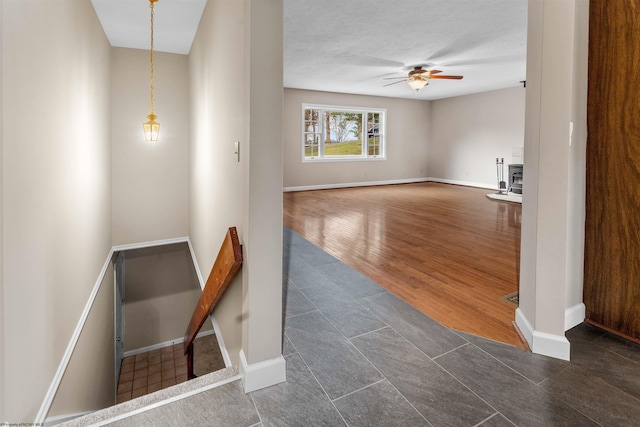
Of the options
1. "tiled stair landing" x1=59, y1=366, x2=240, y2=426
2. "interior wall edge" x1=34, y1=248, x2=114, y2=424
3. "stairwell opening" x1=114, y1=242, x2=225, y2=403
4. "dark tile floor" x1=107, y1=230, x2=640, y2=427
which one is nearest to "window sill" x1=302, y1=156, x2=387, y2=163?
"stairwell opening" x1=114, y1=242, x2=225, y2=403

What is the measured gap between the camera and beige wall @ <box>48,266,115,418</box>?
2346mm

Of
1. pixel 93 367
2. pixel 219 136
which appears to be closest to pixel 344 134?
pixel 219 136

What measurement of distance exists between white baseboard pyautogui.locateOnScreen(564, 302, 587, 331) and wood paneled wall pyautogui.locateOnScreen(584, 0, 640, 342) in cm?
5

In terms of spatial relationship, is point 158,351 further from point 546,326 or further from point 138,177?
point 546,326

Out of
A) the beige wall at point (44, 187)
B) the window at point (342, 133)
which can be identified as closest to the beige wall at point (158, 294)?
the beige wall at point (44, 187)

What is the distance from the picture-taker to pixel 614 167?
204 cm

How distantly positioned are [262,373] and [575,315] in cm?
197

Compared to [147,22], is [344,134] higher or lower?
lower

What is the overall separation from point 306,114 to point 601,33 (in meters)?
7.18

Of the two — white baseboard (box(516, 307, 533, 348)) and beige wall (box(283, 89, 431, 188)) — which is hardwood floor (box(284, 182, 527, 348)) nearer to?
white baseboard (box(516, 307, 533, 348))

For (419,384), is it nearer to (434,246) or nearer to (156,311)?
(434,246)

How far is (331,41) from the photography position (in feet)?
15.8

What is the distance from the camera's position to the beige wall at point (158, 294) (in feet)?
17.1

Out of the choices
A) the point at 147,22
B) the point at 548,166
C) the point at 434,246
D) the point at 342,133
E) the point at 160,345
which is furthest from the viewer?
the point at 342,133
